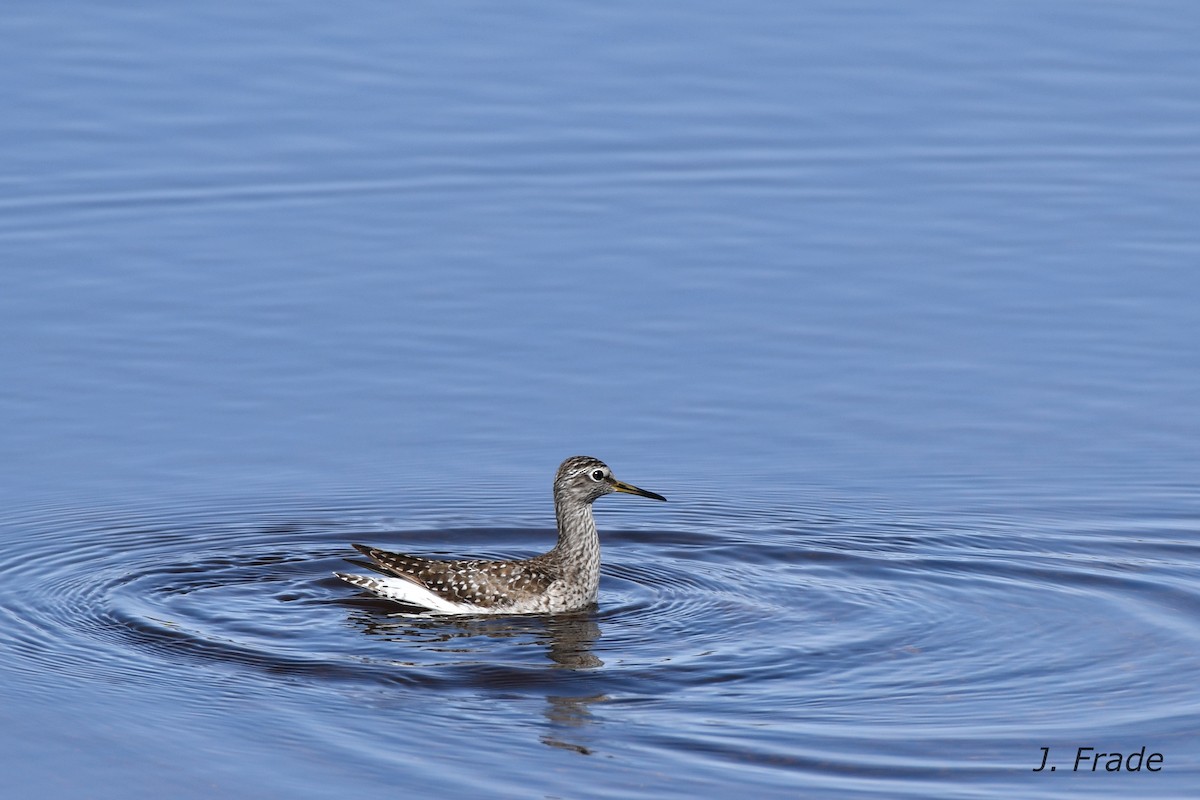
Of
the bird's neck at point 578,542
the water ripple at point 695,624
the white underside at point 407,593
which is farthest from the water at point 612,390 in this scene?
the bird's neck at point 578,542

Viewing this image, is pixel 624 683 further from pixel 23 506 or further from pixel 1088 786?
pixel 23 506

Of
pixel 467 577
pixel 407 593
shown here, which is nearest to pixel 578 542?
pixel 467 577

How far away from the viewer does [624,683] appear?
12.9 metres

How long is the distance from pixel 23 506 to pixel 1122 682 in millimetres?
8004

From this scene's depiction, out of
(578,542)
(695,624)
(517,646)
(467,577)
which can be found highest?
(578,542)

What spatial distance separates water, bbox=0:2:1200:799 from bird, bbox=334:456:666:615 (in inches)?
7.6

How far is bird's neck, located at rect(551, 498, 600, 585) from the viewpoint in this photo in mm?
14930

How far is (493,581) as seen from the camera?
48.2ft

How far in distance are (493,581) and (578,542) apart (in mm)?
711

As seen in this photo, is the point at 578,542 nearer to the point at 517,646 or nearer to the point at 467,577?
the point at 467,577

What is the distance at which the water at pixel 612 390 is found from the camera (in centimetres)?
1218

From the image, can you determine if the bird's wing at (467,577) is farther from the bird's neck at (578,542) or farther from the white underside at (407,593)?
the bird's neck at (578,542)
